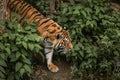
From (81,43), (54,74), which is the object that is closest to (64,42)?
(81,43)

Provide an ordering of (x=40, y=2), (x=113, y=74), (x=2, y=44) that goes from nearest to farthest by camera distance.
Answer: (x=2, y=44) < (x=113, y=74) < (x=40, y=2)

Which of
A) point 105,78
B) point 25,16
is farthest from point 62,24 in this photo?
point 105,78

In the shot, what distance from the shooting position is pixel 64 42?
6770mm

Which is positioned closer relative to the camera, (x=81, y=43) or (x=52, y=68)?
(x=52, y=68)

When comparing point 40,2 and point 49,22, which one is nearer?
point 49,22

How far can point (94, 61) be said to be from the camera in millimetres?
6852

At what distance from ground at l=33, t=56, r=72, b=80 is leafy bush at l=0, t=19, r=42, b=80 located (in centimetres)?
89

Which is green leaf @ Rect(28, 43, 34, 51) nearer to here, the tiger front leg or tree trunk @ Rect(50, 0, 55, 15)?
the tiger front leg

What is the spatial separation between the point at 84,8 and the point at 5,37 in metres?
2.42

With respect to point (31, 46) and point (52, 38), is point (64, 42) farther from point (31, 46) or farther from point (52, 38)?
point (31, 46)

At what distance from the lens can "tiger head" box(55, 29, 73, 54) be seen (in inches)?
264

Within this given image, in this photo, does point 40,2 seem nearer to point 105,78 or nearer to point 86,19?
point 86,19

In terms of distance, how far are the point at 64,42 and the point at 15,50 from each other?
54.5 inches

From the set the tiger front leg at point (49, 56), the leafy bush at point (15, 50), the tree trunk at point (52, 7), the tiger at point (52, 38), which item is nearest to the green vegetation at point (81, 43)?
the leafy bush at point (15, 50)
